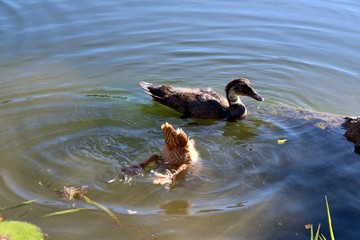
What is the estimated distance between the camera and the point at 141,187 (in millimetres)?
5664

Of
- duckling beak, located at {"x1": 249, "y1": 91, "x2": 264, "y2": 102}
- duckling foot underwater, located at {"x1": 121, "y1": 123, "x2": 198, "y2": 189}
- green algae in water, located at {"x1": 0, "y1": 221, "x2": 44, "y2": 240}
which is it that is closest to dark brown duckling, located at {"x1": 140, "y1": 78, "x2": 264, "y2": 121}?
duckling beak, located at {"x1": 249, "y1": 91, "x2": 264, "y2": 102}

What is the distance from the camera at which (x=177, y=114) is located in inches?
319

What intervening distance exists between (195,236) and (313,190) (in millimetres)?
1663

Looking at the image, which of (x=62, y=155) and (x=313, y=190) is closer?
(x=313, y=190)

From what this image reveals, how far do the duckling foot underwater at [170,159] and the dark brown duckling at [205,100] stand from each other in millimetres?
1652

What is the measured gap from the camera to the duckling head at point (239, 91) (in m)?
7.92

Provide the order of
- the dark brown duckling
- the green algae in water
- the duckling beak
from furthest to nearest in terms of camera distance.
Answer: the duckling beak < the dark brown duckling < the green algae in water

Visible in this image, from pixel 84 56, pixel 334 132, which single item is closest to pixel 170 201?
pixel 334 132

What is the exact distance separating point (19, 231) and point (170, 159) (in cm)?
210

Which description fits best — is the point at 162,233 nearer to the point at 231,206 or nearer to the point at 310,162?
the point at 231,206

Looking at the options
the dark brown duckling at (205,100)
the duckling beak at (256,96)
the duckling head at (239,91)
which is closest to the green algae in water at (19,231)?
the dark brown duckling at (205,100)

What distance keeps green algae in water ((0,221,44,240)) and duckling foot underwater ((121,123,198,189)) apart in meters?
1.44

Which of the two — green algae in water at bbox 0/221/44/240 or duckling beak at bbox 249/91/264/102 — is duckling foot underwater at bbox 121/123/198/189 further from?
duckling beak at bbox 249/91/264/102

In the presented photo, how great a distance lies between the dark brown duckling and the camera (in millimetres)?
7793
